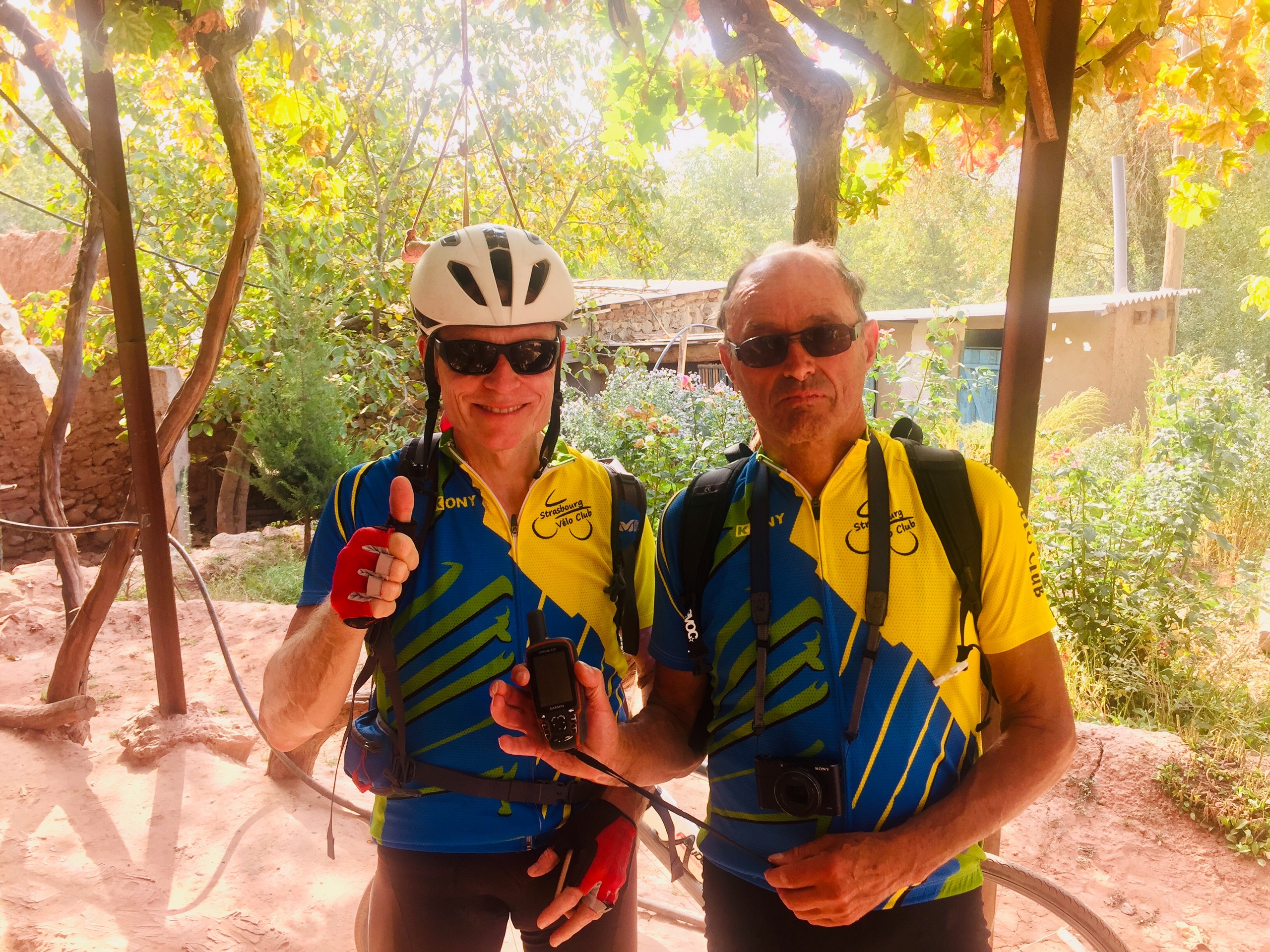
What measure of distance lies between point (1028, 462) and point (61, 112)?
16.4 feet

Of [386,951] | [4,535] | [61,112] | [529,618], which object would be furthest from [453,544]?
[4,535]

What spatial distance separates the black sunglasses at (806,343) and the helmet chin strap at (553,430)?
466 mm

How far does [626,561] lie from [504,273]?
2.35ft

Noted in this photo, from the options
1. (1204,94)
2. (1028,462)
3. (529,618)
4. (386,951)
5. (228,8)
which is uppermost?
(228,8)

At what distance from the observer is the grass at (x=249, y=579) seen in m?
7.93

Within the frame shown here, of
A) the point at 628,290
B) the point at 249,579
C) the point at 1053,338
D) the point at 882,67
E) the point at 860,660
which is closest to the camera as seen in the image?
the point at 860,660

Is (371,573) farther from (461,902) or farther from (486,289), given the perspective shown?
(461,902)

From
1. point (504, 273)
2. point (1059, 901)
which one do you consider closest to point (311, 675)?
point (504, 273)

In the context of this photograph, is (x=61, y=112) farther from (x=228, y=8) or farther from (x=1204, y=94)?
(x=1204, y=94)

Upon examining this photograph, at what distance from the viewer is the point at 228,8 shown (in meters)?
5.20

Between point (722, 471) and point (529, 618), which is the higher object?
point (722, 471)

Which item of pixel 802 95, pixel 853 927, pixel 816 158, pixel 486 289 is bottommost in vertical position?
pixel 853 927

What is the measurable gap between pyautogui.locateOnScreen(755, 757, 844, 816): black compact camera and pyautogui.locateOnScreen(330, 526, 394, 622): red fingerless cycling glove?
2.67 feet

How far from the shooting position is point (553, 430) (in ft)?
6.58
